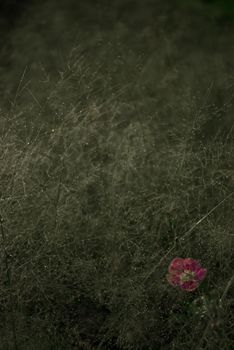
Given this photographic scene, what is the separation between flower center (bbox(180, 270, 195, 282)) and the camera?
1.37 m

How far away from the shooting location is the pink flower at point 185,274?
1.37 meters

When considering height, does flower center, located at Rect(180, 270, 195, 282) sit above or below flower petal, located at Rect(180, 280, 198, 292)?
above

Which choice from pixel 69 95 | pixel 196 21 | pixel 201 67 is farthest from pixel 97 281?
pixel 196 21

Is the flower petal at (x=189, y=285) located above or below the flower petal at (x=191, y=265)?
below

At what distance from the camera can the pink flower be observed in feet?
4.50

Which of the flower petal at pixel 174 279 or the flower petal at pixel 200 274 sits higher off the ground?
the flower petal at pixel 200 274

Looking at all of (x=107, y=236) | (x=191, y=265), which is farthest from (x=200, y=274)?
(x=107, y=236)

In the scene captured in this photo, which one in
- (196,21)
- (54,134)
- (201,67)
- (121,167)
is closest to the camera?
→ (54,134)

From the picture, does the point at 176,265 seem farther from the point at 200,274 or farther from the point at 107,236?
the point at 107,236

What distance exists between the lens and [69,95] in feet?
6.07

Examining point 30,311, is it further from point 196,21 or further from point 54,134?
point 196,21

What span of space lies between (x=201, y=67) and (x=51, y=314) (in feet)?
3.40

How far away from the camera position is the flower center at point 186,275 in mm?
1368

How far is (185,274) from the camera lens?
1369mm
